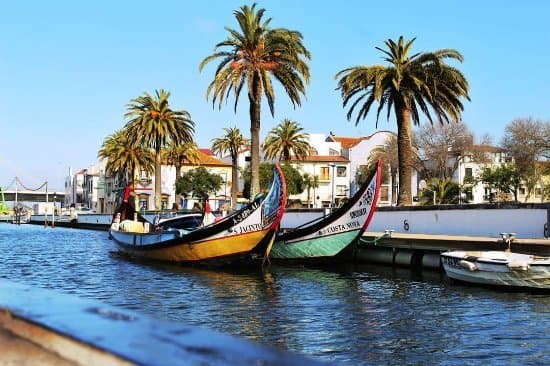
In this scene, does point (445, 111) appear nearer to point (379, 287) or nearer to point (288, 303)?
point (379, 287)

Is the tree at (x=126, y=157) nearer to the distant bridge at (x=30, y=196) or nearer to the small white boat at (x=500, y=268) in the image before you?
the small white boat at (x=500, y=268)

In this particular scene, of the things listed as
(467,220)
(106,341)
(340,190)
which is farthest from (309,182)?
(106,341)

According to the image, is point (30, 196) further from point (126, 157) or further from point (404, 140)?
point (404, 140)

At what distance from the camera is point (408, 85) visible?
1353 inches

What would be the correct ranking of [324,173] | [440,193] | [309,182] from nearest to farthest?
[440,193]
[309,182]
[324,173]

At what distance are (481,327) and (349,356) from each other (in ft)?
12.4

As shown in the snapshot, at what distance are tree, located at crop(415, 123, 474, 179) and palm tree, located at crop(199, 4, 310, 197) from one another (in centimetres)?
4269

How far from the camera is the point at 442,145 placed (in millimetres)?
78375

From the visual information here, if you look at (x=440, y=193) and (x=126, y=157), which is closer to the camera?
(x=440, y=193)

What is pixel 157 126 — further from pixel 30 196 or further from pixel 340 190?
pixel 30 196

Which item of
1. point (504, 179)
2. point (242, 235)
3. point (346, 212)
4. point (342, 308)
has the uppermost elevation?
point (504, 179)

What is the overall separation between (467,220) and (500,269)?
10.4m

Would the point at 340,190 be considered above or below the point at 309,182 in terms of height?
below

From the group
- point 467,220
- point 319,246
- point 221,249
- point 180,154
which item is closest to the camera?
point 221,249
